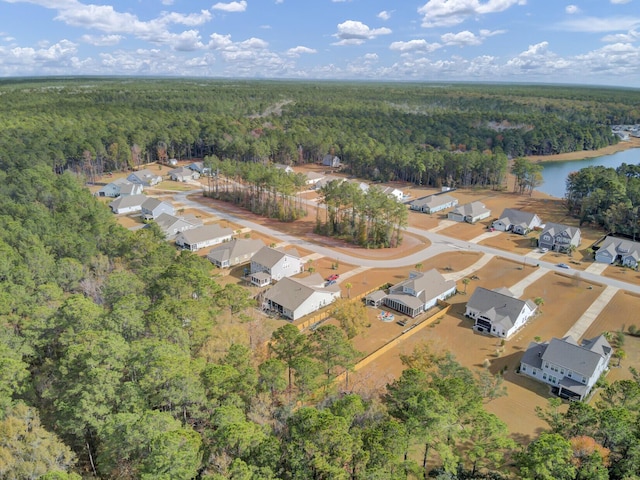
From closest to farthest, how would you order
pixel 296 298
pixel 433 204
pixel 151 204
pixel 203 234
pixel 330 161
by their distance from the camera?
pixel 296 298 → pixel 203 234 → pixel 151 204 → pixel 433 204 → pixel 330 161

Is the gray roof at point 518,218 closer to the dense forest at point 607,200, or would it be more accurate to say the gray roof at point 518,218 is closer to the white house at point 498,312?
the dense forest at point 607,200

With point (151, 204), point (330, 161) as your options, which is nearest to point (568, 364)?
point (151, 204)

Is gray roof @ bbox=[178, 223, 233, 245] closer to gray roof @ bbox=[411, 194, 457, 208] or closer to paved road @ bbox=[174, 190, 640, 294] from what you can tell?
paved road @ bbox=[174, 190, 640, 294]

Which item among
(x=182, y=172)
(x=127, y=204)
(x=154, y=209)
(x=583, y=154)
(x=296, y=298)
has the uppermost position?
(x=583, y=154)

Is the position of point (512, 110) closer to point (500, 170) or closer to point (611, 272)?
point (500, 170)

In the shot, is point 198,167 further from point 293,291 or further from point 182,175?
point 293,291

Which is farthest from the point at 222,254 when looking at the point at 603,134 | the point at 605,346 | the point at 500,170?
the point at 603,134
